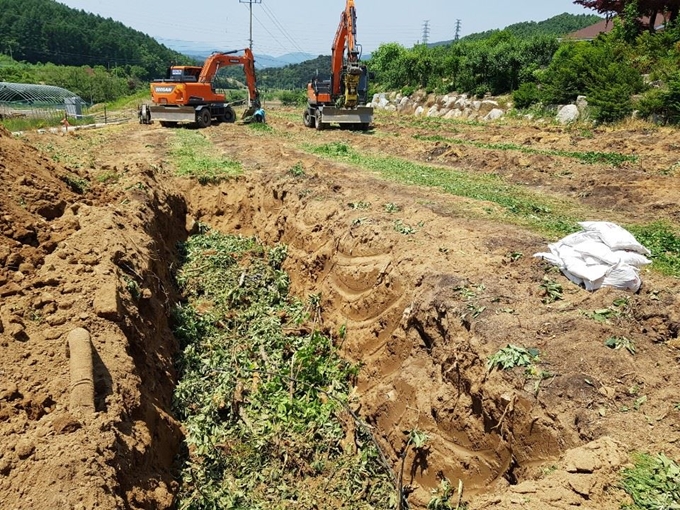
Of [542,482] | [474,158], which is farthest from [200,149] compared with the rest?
[542,482]

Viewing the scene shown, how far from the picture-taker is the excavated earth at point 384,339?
354 cm

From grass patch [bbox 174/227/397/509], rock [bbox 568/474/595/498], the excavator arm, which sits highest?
the excavator arm

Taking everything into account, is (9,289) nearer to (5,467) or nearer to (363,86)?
(5,467)

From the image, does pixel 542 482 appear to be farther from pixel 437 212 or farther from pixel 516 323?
pixel 437 212

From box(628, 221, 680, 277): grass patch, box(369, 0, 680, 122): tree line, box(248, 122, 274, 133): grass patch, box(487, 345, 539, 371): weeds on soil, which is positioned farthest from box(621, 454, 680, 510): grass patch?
box(248, 122, 274, 133): grass patch

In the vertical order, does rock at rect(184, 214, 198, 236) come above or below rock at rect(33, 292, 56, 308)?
below

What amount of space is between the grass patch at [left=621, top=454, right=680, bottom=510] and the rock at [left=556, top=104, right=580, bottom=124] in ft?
69.0

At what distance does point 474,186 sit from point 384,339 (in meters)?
6.05

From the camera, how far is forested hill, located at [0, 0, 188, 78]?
93.8 m

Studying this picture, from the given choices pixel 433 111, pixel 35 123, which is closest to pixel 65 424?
pixel 35 123

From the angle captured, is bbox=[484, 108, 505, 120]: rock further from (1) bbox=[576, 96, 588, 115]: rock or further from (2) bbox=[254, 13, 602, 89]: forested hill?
(2) bbox=[254, 13, 602, 89]: forested hill

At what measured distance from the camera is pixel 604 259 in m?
5.36

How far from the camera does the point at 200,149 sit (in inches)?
635

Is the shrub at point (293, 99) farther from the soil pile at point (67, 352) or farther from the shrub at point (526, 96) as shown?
the soil pile at point (67, 352)
